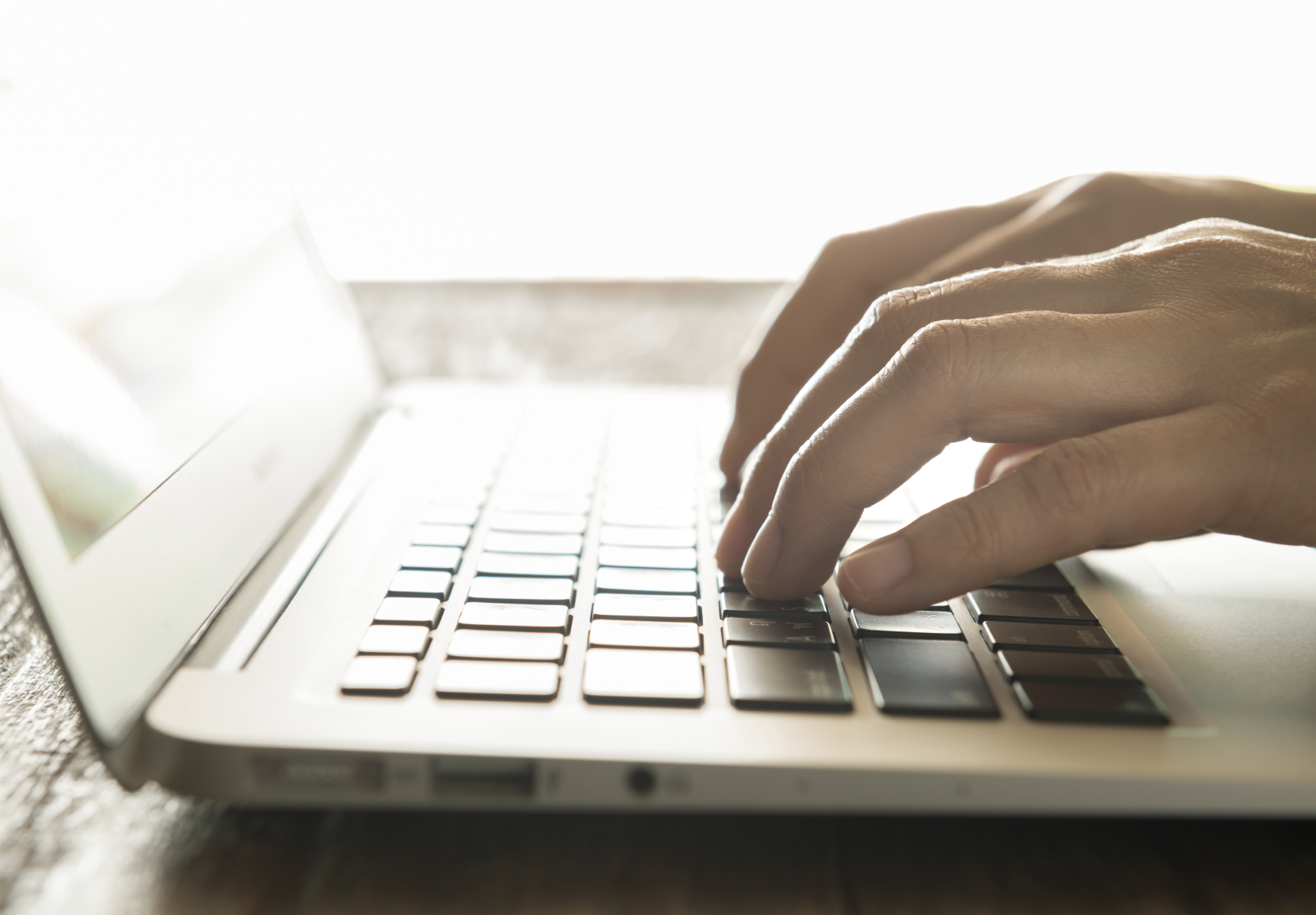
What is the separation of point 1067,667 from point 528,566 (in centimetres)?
26

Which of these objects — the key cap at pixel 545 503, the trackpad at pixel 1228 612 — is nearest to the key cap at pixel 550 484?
the key cap at pixel 545 503

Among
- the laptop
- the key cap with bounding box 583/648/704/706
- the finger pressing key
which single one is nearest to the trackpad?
the laptop

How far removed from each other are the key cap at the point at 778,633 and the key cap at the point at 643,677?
1.2 inches

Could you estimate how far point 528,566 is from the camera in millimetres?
430

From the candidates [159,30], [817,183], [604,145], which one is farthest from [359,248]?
[817,183]

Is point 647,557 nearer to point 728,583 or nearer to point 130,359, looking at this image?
point 728,583

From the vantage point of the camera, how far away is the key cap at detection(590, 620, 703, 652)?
0.36 meters

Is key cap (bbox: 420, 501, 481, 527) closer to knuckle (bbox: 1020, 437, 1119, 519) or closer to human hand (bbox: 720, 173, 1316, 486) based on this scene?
human hand (bbox: 720, 173, 1316, 486)

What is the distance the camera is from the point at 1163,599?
0.43 meters

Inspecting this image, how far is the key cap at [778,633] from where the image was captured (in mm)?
366

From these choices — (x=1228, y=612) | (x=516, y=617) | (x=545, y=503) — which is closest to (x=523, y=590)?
(x=516, y=617)

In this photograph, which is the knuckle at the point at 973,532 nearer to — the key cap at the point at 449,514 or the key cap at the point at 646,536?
the key cap at the point at 646,536

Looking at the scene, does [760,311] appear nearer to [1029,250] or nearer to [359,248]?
[1029,250]

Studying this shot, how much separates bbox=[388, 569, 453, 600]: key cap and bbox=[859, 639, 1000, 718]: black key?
0.20m
